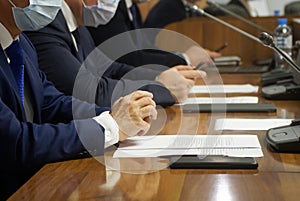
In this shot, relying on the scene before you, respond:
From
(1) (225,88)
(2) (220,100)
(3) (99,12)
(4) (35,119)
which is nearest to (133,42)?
(3) (99,12)

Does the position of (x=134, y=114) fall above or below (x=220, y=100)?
above

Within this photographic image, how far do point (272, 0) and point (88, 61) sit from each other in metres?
3.35

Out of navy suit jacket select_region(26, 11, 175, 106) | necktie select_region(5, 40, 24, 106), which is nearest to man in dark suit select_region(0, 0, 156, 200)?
necktie select_region(5, 40, 24, 106)

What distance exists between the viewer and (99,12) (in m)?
1.93

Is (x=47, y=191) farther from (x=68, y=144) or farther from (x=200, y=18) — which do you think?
(x=200, y=18)

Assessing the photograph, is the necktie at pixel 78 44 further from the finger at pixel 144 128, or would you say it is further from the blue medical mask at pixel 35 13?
the finger at pixel 144 128

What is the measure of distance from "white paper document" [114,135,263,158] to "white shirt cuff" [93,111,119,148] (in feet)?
0.09

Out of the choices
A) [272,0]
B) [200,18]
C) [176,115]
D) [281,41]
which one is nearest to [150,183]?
[176,115]

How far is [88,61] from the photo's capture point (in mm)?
1818

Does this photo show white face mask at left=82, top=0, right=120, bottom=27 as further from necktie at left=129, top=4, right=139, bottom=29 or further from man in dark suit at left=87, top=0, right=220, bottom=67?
necktie at left=129, top=4, right=139, bottom=29

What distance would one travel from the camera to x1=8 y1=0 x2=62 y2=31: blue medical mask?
1.25 m

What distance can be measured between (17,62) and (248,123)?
2.01 feet

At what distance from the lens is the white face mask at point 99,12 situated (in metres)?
1.85

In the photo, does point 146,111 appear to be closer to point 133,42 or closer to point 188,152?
point 188,152
